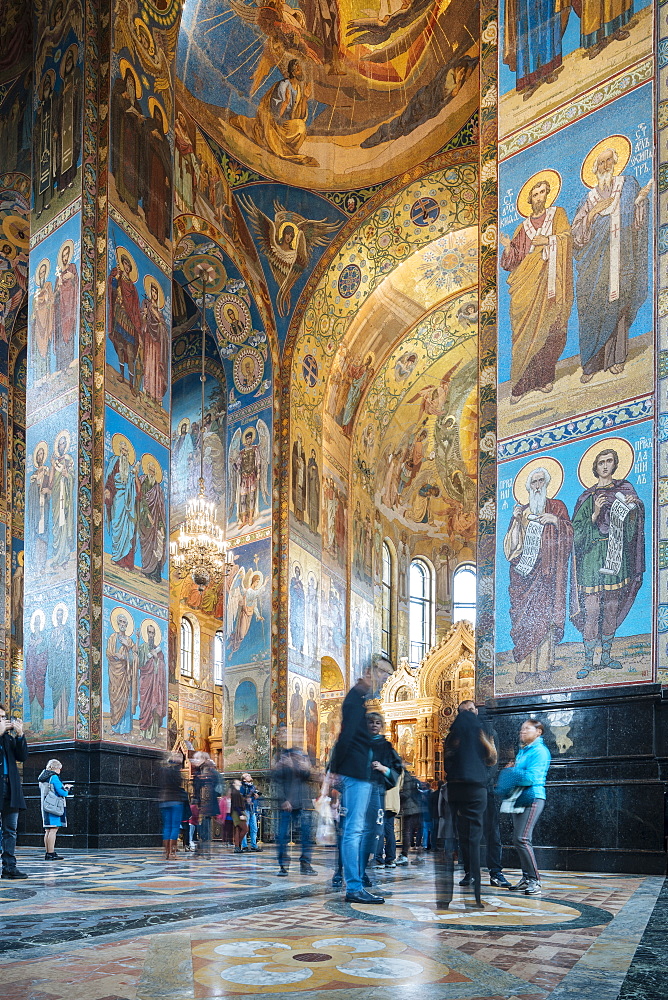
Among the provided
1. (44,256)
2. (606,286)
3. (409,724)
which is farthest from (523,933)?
(409,724)

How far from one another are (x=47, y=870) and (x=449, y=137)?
15.6 meters

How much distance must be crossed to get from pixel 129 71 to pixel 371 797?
1168cm

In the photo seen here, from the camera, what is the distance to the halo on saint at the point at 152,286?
14469 millimetres

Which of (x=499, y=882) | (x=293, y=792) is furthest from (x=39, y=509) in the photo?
(x=499, y=882)

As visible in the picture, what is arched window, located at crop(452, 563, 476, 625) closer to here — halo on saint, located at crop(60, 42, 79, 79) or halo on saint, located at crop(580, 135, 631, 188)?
halo on saint, located at crop(60, 42, 79, 79)

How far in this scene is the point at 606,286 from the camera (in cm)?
938

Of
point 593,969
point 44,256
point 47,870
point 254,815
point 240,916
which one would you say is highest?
point 44,256

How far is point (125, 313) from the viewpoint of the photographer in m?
13.8

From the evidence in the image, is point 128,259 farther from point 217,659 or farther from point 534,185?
point 217,659

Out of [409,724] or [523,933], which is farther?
[409,724]

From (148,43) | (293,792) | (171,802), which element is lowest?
(171,802)

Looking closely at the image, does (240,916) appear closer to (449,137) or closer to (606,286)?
(606,286)

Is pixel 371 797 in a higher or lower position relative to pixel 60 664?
→ lower

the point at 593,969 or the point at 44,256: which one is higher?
the point at 44,256
